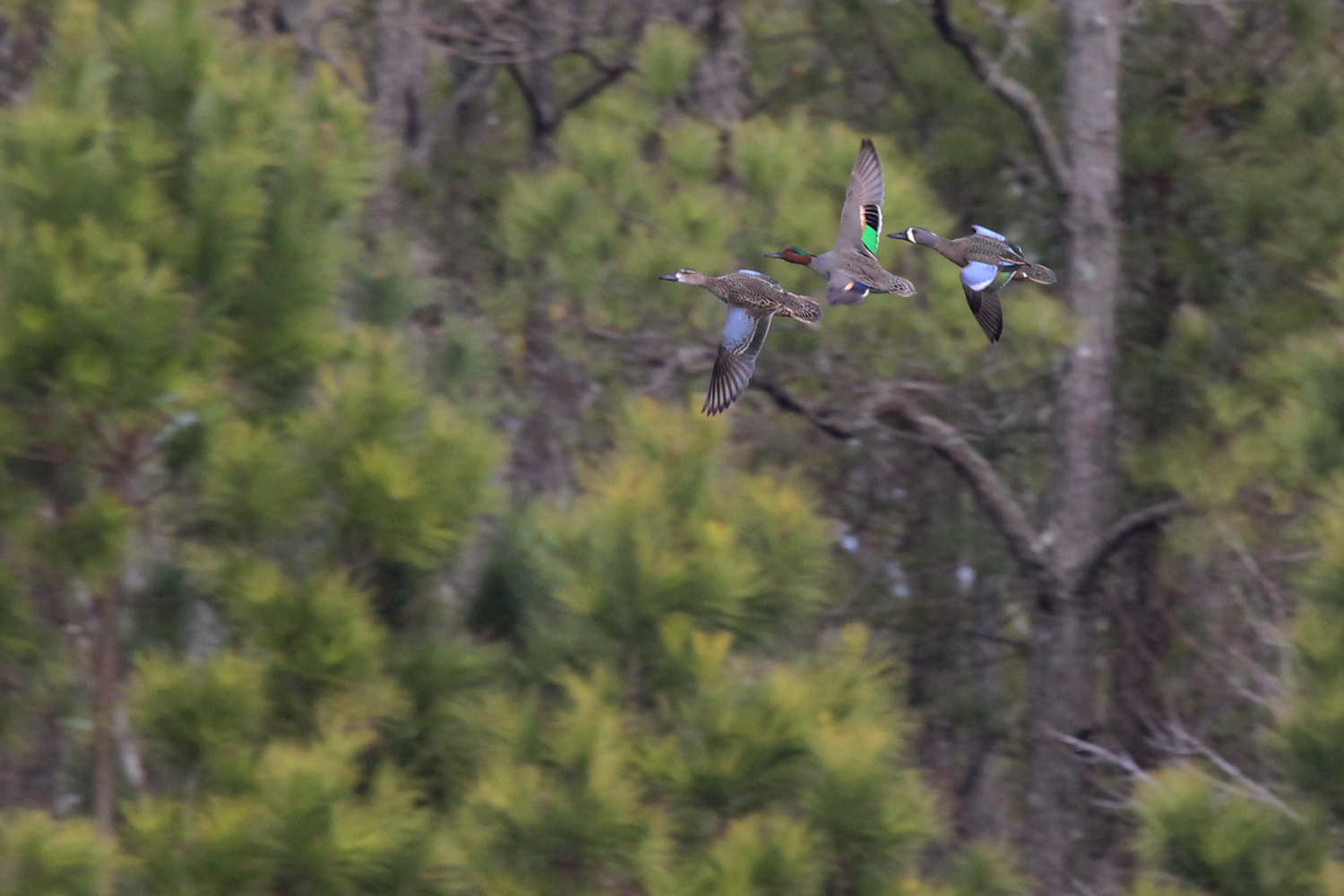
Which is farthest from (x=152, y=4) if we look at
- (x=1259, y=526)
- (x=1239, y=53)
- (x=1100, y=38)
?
(x=1239, y=53)

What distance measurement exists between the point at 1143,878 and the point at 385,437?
2.21 meters

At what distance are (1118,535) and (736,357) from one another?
4115mm

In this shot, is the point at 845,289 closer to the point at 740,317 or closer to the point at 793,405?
the point at 740,317

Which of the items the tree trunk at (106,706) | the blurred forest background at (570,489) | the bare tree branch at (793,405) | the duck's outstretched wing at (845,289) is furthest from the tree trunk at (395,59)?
the duck's outstretched wing at (845,289)

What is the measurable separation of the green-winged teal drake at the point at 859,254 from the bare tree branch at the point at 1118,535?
3.60 m

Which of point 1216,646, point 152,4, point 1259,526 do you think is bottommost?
point 1216,646

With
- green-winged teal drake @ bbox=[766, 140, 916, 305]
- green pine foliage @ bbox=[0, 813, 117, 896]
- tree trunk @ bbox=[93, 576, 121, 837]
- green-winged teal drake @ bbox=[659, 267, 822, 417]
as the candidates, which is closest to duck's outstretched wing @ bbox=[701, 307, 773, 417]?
green-winged teal drake @ bbox=[659, 267, 822, 417]

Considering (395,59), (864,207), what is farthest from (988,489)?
(864,207)

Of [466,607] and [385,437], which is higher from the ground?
[385,437]

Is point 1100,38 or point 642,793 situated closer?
point 642,793

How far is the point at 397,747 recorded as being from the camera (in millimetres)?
4652

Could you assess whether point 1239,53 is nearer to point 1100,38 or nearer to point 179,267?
point 1100,38

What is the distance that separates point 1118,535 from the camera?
6.19 meters

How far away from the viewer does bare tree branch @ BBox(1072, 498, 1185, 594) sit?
19.8 feet
